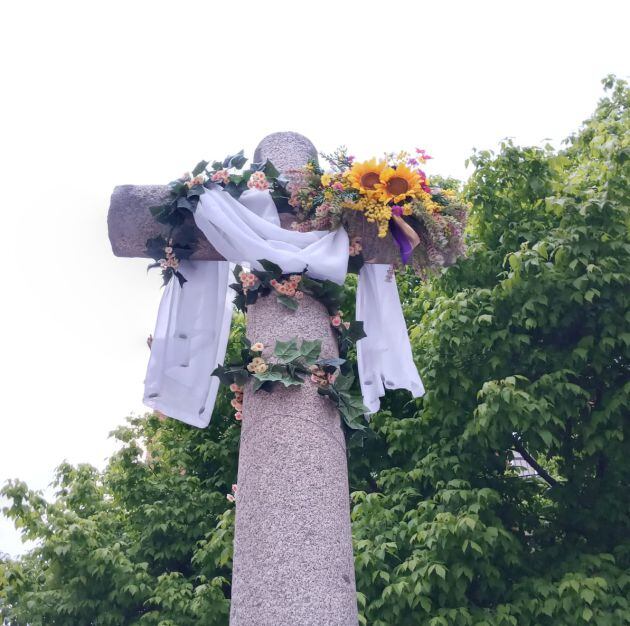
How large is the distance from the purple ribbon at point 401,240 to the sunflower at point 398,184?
145 millimetres

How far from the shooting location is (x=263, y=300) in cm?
392

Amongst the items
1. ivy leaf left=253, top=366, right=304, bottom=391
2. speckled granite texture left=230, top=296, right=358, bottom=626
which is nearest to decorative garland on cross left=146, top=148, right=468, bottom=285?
speckled granite texture left=230, top=296, right=358, bottom=626

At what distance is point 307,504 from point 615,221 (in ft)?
16.4

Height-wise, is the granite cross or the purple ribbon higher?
the purple ribbon

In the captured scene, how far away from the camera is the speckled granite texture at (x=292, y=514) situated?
3170 mm

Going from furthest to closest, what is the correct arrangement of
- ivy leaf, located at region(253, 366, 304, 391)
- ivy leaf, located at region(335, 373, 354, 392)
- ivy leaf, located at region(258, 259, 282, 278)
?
ivy leaf, located at region(258, 259, 282, 278) < ivy leaf, located at region(335, 373, 354, 392) < ivy leaf, located at region(253, 366, 304, 391)

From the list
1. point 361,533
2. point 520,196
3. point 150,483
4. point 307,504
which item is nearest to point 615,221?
point 520,196

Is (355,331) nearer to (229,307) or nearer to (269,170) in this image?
(229,307)

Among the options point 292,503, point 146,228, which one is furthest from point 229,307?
point 292,503

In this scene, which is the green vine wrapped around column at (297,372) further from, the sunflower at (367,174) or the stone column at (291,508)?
the sunflower at (367,174)

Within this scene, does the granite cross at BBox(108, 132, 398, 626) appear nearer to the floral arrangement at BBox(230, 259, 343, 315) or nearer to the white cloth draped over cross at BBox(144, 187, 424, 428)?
the floral arrangement at BBox(230, 259, 343, 315)

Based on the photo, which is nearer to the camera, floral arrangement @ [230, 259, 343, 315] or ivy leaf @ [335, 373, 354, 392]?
ivy leaf @ [335, 373, 354, 392]

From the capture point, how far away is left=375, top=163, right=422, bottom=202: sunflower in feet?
13.4

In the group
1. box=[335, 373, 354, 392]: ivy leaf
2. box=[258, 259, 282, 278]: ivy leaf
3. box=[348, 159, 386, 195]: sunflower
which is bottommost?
box=[335, 373, 354, 392]: ivy leaf
